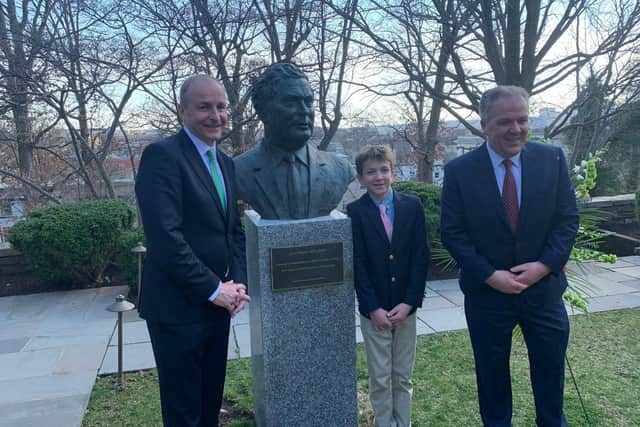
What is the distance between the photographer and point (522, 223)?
99.2 inches

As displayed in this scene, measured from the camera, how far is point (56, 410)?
3.73m

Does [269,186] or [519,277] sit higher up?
[269,186]

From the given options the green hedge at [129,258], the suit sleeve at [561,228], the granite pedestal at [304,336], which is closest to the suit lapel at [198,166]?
the granite pedestal at [304,336]

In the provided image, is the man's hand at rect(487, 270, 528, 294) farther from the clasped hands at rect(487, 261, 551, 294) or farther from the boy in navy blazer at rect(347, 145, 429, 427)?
the boy in navy blazer at rect(347, 145, 429, 427)

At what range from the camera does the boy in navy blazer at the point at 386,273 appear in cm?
294

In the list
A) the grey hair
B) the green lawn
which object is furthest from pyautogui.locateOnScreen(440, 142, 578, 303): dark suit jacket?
the green lawn

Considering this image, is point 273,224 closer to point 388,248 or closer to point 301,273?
→ point 301,273

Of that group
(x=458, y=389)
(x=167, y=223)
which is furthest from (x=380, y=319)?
(x=458, y=389)

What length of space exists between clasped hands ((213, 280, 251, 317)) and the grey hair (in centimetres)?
159

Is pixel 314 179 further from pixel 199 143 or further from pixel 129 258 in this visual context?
pixel 129 258

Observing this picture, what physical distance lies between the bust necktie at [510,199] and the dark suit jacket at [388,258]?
0.59 metres

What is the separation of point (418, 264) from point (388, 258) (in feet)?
0.66

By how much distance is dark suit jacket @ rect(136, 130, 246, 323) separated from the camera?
228 centimetres

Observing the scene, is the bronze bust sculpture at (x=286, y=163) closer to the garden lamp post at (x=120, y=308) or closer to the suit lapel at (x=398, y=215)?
the suit lapel at (x=398, y=215)
